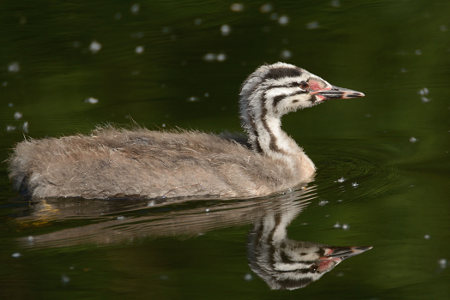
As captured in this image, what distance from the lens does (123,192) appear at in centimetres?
1011

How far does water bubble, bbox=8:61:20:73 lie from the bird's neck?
17.6 feet

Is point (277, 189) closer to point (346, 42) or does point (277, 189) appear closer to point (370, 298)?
point (370, 298)

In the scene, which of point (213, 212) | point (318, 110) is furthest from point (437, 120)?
point (213, 212)

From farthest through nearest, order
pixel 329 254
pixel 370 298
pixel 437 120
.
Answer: pixel 437 120 → pixel 329 254 → pixel 370 298

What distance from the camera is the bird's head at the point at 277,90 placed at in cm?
1069

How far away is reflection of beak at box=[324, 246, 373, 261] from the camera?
8484mm

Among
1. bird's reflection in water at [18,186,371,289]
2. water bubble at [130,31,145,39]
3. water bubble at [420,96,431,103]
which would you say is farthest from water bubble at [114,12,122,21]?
bird's reflection in water at [18,186,371,289]

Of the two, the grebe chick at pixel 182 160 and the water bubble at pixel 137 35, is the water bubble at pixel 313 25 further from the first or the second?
the grebe chick at pixel 182 160

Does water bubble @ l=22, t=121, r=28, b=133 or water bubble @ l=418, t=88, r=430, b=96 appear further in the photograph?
water bubble @ l=418, t=88, r=430, b=96

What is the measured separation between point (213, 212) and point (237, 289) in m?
1.94

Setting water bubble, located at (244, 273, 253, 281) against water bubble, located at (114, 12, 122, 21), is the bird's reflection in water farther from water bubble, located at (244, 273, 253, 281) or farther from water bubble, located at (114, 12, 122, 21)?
water bubble, located at (114, 12, 122, 21)

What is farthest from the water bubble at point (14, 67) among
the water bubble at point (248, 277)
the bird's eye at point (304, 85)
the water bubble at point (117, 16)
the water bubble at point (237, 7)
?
the water bubble at point (248, 277)

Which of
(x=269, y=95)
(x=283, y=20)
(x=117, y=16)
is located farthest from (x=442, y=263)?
(x=117, y=16)

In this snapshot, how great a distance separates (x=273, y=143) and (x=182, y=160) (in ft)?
3.83
